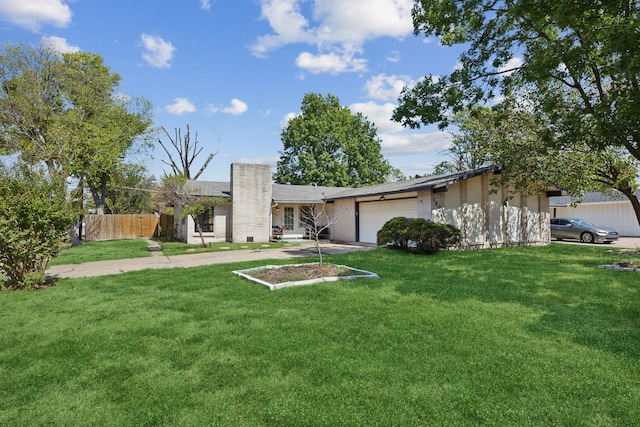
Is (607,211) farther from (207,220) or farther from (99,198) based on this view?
(99,198)

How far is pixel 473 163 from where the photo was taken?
30.5m

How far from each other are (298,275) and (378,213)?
10.0m

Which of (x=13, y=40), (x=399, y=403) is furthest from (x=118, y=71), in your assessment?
(x=399, y=403)

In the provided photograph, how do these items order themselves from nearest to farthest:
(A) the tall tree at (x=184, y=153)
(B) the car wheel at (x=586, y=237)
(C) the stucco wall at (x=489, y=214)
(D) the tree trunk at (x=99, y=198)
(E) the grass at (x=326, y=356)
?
(E) the grass at (x=326, y=356)
(C) the stucco wall at (x=489, y=214)
(B) the car wheel at (x=586, y=237)
(D) the tree trunk at (x=99, y=198)
(A) the tall tree at (x=184, y=153)

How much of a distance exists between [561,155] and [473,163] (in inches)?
723

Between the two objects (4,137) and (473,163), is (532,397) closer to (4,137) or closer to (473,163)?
(4,137)

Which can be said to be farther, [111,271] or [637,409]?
[111,271]

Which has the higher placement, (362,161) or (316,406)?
(362,161)

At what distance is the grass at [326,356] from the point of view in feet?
9.22

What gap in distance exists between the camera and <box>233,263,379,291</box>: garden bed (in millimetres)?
7441

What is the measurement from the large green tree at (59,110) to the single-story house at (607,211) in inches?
1180

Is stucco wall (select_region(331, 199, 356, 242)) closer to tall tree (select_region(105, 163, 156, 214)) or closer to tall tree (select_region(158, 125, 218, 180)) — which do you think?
tall tree (select_region(105, 163, 156, 214))

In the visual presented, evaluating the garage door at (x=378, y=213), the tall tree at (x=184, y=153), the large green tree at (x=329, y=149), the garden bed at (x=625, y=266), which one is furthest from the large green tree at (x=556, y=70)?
the tall tree at (x=184, y=153)

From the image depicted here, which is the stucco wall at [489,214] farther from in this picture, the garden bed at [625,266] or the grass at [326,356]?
the grass at [326,356]
